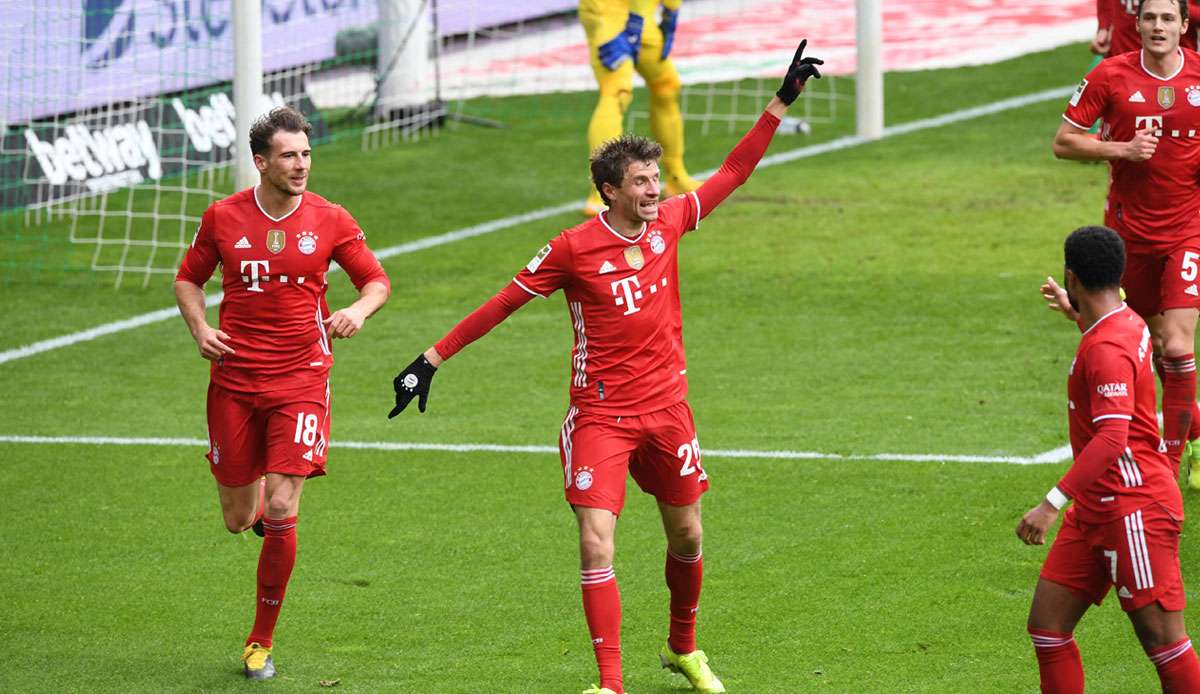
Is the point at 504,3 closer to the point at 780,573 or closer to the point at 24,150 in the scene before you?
the point at 24,150

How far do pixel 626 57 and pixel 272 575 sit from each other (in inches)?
361

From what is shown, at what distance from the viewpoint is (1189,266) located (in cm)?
958

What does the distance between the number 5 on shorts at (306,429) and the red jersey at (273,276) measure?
14 centimetres

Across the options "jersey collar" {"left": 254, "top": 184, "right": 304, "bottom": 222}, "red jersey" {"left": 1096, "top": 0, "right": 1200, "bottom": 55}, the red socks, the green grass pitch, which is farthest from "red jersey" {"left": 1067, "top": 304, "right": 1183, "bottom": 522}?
"red jersey" {"left": 1096, "top": 0, "right": 1200, "bottom": 55}

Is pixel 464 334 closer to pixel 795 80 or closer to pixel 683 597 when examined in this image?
pixel 683 597

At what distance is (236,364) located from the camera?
319 inches

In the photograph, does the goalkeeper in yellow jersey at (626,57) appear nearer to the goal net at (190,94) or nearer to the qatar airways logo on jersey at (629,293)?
the goal net at (190,94)

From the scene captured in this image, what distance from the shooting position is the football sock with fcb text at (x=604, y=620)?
7.19m

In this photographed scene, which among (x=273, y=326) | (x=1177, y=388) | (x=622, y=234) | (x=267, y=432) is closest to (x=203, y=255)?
(x=273, y=326)

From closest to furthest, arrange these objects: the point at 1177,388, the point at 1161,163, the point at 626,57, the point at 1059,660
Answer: the point at 1059,660, the point at 1177,388, the point at 1161,163, the point at 626,57

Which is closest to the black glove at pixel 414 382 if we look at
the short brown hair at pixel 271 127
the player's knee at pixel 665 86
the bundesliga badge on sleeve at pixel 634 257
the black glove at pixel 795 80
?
the bundesliga badge on sleeve at pixel 634 257

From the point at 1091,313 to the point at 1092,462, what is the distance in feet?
1.69

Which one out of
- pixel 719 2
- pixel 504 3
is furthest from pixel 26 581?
pixel 719 2

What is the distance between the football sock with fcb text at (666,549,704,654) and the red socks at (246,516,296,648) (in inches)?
59.4
